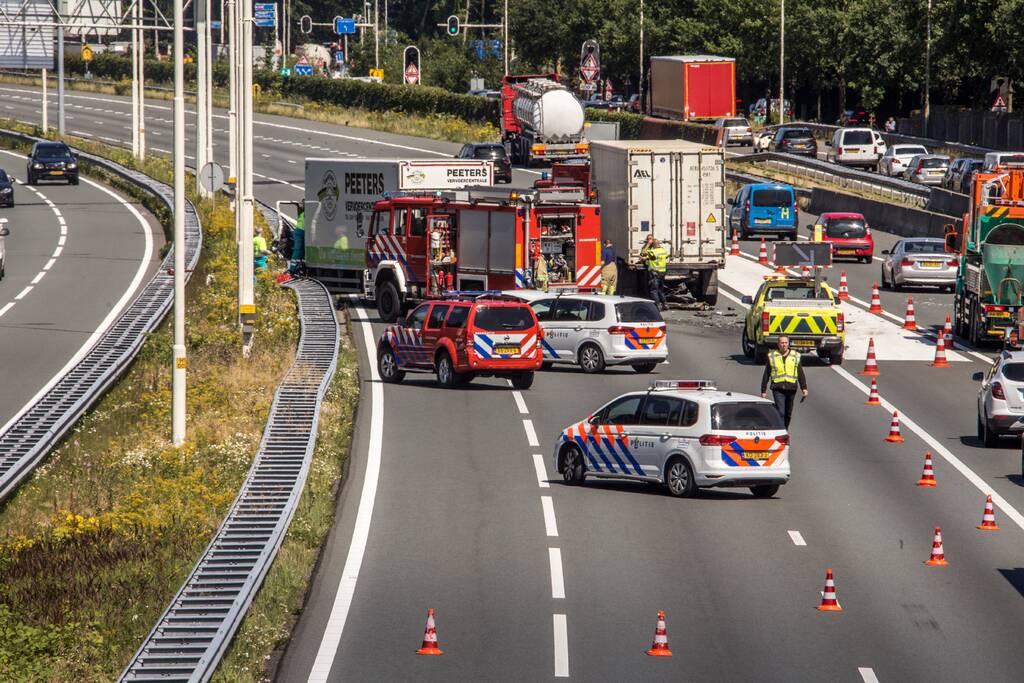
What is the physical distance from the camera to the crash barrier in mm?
25312

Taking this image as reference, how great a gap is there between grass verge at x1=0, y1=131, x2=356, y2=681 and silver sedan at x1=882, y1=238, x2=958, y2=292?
18916 millimetres

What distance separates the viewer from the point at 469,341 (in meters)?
33.3

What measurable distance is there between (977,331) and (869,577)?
860 inches

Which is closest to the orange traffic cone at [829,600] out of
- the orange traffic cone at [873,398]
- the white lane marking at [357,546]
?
the white lane marking at [357,546]

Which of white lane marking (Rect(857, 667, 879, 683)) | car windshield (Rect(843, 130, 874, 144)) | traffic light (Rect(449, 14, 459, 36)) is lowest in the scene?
white lane marking (Rect(857, 667, 879, 683))

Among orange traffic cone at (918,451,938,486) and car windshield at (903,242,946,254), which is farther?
car windshield at (903,242,946,254)

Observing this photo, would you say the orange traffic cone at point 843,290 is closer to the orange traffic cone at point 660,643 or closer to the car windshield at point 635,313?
the car windshield at point 635,313

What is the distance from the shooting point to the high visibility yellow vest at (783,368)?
28.5m

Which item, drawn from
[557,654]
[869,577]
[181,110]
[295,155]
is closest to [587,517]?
[869,577]

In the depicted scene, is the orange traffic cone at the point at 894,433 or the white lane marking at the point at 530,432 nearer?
the white lane marking at the point at 530,432

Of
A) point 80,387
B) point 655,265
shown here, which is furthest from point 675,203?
point 80,387

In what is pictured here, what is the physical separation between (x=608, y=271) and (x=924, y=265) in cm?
1096

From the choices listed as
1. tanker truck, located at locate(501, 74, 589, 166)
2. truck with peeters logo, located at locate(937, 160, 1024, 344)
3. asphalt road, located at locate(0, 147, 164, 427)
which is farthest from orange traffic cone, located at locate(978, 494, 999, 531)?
tanker truck, located at locate(501, 74, 589, 166)

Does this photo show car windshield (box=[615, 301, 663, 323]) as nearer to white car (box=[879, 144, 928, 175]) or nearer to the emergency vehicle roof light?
the emergency vehicle roof light
